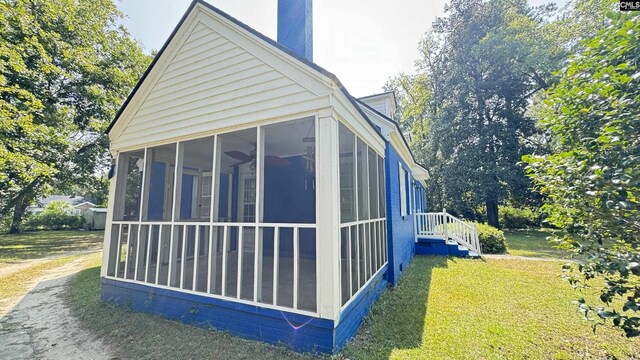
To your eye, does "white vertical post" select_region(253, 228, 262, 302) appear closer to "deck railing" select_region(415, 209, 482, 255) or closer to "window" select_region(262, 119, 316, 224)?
"window" select_region(262, 119, 316, 224)

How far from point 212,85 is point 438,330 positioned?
547 cm

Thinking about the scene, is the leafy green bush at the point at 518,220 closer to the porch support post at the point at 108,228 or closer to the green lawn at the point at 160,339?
the green lawn at the point at 160,339

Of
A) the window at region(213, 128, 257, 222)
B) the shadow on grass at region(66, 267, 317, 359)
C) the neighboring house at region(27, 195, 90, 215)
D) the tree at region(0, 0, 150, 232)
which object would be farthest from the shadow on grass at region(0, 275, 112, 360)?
the neighboring house at region(27, 195, 90, 215)

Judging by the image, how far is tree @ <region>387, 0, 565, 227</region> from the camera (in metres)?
17.8

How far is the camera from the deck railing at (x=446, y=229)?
Answer: 980 cm

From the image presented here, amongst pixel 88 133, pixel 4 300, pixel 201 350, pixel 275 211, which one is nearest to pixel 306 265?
pixel 275 211

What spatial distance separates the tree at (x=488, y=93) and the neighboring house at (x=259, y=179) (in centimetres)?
1433

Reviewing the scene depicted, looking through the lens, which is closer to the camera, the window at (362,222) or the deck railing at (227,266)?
the deck railing at (227,266)

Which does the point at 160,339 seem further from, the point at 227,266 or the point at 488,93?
the point at 488,93

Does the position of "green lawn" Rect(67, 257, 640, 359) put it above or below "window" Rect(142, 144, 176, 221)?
below

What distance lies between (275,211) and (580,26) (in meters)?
23.1

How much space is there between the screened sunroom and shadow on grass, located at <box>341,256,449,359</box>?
61cm

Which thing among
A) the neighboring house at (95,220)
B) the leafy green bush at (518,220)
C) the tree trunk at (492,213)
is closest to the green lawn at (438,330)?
the tree trunk at (492,213)

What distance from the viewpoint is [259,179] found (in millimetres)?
3959
